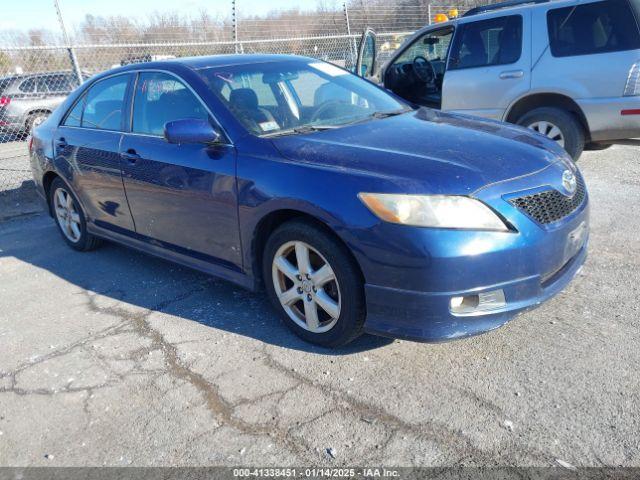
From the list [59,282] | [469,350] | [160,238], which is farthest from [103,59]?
[469,350]

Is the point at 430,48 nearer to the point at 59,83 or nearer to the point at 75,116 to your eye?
the point at 75,116

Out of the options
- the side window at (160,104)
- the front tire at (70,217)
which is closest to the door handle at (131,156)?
the side window at (160,104)

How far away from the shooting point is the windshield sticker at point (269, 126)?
140 inches

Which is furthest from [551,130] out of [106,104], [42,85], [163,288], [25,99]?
[25,99]

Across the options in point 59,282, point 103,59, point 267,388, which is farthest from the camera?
point 103,59

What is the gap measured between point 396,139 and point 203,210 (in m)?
1.30

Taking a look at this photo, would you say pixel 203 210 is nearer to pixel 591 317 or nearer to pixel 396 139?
pixel 396 139

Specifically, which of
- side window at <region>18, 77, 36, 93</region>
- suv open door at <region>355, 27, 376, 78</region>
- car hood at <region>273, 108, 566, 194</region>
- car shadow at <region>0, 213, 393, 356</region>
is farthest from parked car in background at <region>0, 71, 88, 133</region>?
car hood at <region>273, 108, 566, 194</region>

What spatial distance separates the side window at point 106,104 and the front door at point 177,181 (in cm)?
24

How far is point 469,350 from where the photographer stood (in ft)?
10.3

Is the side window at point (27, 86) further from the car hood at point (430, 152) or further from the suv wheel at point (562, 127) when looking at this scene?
the car hood at point (430, 152)

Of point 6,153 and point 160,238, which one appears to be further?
point 6,153

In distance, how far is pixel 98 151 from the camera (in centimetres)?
453

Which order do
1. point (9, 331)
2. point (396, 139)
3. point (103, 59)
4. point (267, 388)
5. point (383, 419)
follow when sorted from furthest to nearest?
point (103, 59) → point (9, 331) → point (396, 139) → point (267, 388) → point (383, 419)
